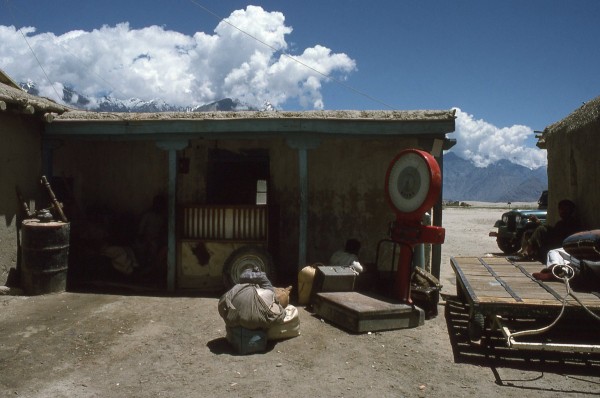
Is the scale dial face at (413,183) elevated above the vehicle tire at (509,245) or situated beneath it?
elevated above

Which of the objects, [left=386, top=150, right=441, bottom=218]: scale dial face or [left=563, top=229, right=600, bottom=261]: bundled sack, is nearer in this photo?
[left=563, top=229, right=600, bottom=261]: bundled sack

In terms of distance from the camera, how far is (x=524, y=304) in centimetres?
461

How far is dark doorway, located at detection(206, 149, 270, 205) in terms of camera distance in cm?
920

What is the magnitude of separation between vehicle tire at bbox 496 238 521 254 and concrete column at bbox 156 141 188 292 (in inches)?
372

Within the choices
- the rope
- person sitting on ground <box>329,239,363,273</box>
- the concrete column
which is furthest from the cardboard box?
the concrete column

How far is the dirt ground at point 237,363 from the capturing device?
4.18 m

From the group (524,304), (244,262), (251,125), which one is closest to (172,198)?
(244,262)

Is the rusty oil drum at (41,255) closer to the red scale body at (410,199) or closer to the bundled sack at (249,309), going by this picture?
the bundled sack at (249,309)

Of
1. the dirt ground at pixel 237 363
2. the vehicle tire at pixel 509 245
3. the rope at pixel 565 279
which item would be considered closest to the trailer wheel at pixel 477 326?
the dirt ground at pixel 237 363

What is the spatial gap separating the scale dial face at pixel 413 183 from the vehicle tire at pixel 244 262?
7.58 feet

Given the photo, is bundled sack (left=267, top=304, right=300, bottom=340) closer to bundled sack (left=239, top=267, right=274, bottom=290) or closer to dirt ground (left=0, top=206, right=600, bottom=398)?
dirt ground (left=0, top=206, right=600, bottom=398)

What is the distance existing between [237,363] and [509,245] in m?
10.9

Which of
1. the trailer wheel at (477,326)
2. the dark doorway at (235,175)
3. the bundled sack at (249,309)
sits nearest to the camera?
the bundled sack at (249,309)

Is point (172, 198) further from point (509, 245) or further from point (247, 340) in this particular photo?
point (509, 245)
